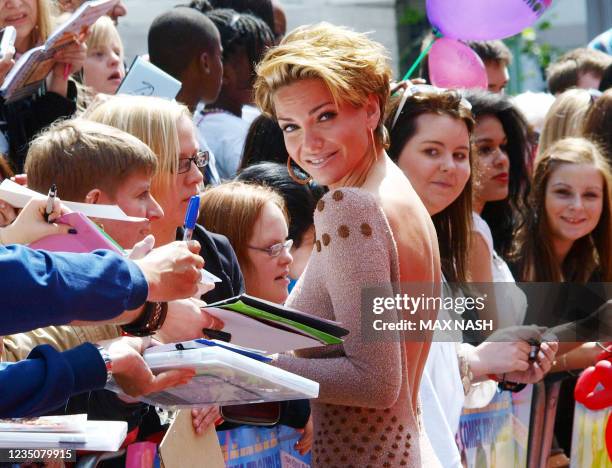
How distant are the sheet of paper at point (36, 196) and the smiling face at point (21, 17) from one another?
6.98ft

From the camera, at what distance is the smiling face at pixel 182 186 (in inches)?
145

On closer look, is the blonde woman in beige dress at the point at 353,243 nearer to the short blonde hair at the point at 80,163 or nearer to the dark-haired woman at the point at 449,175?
the short blonde hair at the point at 80,163

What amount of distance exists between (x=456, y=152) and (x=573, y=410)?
5.87 ft

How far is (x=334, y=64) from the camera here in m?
3.10

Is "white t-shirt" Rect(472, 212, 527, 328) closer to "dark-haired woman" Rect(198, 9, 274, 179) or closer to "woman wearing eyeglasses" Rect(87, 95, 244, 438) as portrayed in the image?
"dark-haired woman" Rect(198, 9, 274, 179)

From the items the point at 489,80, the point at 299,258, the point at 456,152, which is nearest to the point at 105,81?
the point at 299,258

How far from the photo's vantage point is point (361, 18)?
11.5 metres

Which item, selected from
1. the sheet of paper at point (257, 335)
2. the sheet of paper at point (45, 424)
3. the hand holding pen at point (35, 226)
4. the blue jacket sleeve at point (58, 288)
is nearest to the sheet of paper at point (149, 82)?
the hand holding pen at point (35, 226)

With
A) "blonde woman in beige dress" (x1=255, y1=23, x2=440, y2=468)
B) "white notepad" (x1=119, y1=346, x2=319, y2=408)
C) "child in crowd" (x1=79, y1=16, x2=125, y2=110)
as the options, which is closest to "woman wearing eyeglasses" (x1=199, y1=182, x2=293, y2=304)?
"blonde woman in beige dress" (x1=255, y1=23, x2=440, y2=468)

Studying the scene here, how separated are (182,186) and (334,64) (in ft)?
2.87

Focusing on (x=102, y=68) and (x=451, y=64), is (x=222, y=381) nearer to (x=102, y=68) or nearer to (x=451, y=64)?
(x=102, y=68)

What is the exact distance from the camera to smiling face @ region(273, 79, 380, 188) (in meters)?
3.17

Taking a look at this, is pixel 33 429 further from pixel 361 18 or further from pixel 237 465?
pixel 361 18

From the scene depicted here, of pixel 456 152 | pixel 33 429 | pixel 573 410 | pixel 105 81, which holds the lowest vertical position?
pixel 573 410
